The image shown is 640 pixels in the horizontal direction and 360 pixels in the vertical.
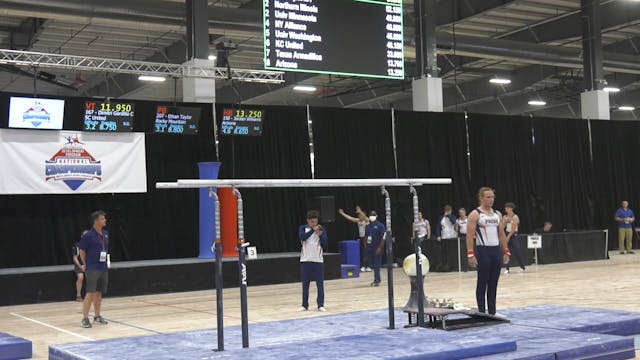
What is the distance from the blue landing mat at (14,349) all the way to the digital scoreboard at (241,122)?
9.49 meters

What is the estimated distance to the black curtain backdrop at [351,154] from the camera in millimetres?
19828

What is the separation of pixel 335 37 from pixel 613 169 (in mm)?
14268

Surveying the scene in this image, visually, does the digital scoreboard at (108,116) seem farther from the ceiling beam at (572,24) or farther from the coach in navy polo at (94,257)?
the ceiling beam at (572,24)

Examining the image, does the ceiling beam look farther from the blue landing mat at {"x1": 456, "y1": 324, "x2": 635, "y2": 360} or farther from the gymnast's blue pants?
the blue landing mat at {"x1": 456, "y1": 324, "x2": 635, "y2": 360}

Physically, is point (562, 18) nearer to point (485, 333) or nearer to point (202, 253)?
point (202, 253)

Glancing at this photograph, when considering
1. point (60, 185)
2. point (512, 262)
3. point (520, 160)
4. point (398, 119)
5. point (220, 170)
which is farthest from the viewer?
point (520, 160)

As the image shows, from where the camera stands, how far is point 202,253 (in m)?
16.8

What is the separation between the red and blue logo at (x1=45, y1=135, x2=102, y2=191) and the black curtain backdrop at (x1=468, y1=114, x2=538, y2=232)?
10708mm

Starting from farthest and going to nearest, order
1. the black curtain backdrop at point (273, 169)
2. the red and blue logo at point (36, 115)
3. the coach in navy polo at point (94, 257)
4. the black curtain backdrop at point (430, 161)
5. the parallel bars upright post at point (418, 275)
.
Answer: the black curtain backdrop at point (430, 161) → the black curtain backdrop at point (273, 169) → the red and blue logo at point (36, 115) → the coach in navy polo at point (94, 257) → the parallel bars upright post at point (418, 275)

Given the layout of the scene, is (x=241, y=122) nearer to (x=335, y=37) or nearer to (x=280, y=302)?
(x=335, y=37)

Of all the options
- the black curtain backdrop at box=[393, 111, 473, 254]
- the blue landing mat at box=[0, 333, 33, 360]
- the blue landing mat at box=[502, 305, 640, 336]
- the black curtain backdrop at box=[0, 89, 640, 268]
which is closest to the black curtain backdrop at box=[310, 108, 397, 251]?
the black curtain backdrop at box=[0, 89, 640, 268]

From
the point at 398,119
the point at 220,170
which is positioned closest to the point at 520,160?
the point at 398,119

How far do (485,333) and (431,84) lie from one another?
13.0 m

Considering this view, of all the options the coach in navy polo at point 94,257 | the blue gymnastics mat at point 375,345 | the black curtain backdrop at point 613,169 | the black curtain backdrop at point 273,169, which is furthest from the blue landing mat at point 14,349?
the black curtain backdrop at point 613,169
